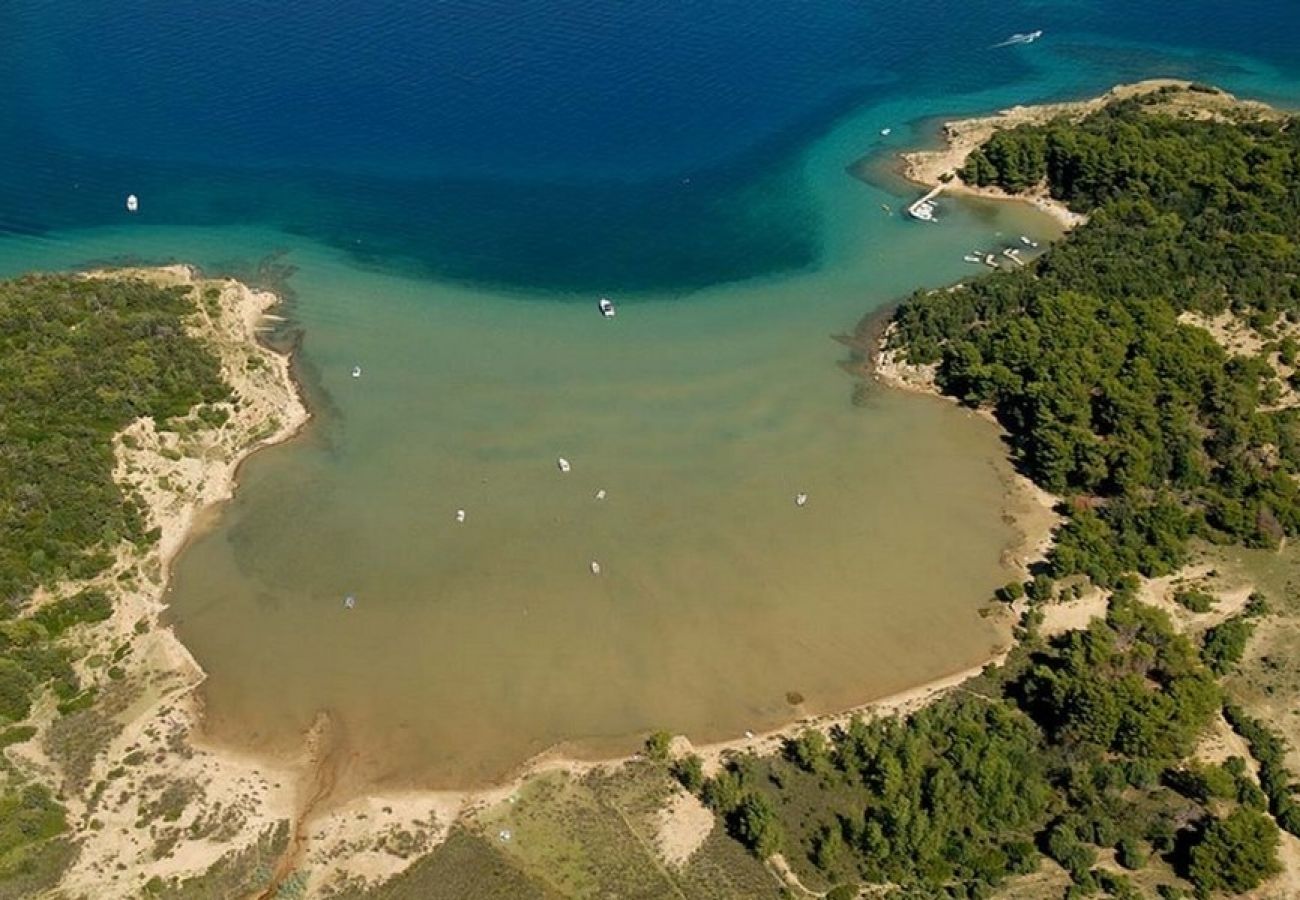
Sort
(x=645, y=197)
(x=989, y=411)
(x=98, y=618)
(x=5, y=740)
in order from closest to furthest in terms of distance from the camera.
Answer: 1. (x=5, y=740)
2. (x=98, y=618)
3. (x=989, y=411)
4. (x=645, y=197)

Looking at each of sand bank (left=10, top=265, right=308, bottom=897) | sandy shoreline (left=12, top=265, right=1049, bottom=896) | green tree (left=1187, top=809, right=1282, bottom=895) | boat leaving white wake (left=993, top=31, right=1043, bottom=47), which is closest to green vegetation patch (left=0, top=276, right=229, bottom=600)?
sand bank (left=10, top=265, right=308, bottom=897)

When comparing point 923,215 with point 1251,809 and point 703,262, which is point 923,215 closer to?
point 703,262

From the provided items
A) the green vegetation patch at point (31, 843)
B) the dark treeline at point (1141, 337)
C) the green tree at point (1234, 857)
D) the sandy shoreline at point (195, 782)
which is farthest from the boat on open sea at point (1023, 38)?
the green vegetation patch at point (31, 843)

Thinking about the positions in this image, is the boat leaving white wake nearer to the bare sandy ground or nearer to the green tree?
the bare sandy ground

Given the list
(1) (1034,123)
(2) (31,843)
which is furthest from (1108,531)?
(2) (31,843)

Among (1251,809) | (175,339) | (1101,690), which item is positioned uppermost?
(175,339)

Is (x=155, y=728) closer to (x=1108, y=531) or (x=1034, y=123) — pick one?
(x=1108, y=531)

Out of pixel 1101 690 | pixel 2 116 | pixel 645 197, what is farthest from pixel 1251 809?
pixel 2 116
